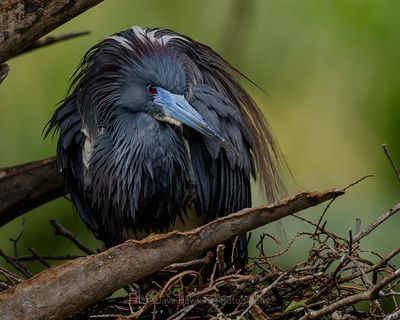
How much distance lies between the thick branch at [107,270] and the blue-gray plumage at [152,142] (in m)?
0.67

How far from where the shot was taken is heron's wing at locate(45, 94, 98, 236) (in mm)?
3471

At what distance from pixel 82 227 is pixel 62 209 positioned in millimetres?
125

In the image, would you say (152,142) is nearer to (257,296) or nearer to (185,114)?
(185,114)

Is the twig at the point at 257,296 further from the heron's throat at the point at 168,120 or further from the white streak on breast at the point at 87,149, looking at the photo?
the white streak on breast at the point at 87,149

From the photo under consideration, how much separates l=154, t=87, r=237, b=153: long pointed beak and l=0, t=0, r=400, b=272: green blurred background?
1.12m

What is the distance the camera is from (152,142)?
3375 mm

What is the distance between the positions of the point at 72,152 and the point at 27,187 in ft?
0.64

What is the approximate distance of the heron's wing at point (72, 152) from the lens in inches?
137

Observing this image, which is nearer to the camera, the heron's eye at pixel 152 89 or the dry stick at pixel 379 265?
the dry stick at pixel 379 265

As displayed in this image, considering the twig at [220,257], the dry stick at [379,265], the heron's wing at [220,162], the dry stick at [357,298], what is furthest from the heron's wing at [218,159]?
the dry stick at [357,298]

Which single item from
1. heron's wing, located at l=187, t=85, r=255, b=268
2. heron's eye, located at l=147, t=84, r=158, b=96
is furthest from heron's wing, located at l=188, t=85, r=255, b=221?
heron's eye, located at l=147, t=84, r=158, b=96

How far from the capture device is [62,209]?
461 centimetres

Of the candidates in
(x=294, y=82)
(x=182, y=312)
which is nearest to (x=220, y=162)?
(x=182, y=312)

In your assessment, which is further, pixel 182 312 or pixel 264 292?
pixel 182 312
